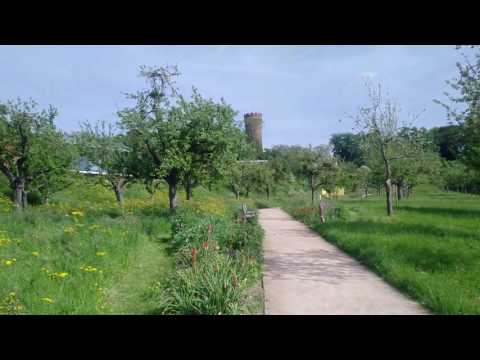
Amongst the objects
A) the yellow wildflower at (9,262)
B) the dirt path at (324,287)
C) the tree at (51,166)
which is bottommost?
the dirt path at (324,287)

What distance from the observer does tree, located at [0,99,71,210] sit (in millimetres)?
12305

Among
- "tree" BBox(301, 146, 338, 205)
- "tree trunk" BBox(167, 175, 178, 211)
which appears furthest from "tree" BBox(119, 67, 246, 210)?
"tree" BBox(301, 146, 338, 205)

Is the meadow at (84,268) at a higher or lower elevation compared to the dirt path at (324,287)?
higher

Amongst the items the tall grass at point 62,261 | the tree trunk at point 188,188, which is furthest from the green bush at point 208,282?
the tree trunk at point 188,188

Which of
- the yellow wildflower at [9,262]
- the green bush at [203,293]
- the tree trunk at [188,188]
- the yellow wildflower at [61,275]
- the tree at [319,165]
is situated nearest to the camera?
the green bush at [203,293]

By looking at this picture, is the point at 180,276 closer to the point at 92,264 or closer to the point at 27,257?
the point at 92,264

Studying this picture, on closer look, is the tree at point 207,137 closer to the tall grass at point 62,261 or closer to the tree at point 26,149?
the tall grass at point 62,261

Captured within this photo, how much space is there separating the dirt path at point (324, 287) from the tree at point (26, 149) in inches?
397

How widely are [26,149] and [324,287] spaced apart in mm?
12684

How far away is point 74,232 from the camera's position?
6691 millimetres

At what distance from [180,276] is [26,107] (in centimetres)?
1212

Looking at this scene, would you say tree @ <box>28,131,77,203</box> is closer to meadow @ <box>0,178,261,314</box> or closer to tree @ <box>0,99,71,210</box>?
tree @ <box>0,99,71,210</box>

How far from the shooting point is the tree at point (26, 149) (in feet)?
40.4
